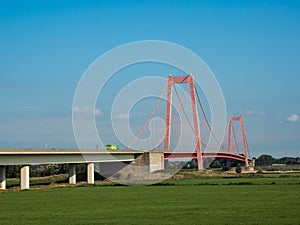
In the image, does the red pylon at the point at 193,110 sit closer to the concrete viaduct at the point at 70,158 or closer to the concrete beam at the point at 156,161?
the concrete beam at the point at 156,161

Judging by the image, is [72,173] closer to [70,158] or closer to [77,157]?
[77,157]

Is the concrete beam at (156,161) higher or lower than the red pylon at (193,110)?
lower

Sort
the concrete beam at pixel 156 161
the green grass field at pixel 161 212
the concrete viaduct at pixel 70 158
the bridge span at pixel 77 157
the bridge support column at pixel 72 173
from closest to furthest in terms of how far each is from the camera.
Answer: the green grass field at pixel 161 212 → the concrete viaduct at pixel 70 158 → the bridge span at pixel 77 157 → the bridge support column at pixel 72 173 → the concrete beam at pixel 156 161

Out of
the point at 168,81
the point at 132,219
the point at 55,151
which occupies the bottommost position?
the point at 132,219

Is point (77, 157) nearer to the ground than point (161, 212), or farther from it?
farther from it

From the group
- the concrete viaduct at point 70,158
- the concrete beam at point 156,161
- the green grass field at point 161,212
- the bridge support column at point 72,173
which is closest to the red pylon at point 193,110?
the concrete beam at point 156,161

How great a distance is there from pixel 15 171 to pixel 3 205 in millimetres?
88014

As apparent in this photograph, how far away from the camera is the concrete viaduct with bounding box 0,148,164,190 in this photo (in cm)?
6563

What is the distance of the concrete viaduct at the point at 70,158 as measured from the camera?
6563 cm

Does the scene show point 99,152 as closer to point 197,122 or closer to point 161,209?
point 197,122

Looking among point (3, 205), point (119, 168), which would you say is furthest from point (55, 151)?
point (3, 205)

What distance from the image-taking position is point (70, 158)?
269 ft

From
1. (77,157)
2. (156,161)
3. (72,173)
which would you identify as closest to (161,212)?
(72,173)

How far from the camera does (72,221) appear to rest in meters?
28.5
